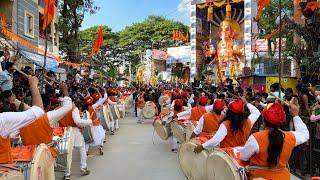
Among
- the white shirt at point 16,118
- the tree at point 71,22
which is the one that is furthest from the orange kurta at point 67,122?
the tree at point 71,22

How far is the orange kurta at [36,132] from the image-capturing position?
21.5 ft

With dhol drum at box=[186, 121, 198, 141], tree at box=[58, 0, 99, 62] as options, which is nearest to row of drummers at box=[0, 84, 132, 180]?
dhol drum at box=[186, 121, 198, 141]

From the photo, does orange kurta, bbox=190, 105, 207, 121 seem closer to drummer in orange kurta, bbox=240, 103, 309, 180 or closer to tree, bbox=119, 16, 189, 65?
drummer in orange kurta, bbox=240, 103, 309, 180

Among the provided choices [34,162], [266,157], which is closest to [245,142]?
[266,157]

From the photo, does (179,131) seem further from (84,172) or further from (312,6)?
(312,6)

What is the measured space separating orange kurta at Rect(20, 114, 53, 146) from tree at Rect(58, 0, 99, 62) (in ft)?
95.1

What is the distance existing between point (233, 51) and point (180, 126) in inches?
1355

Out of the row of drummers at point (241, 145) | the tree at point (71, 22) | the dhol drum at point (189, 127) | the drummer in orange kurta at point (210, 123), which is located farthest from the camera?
the tree at point (71, 22)

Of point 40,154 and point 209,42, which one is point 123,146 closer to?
point 40,154

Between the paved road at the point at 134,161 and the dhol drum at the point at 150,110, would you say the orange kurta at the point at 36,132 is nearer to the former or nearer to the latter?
the paved road at the point at 134,161

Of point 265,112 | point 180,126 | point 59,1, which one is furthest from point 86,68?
point 265,112

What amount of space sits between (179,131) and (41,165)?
5863 millimetres

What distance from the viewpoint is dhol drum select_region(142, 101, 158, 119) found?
2177cm

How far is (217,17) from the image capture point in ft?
159
